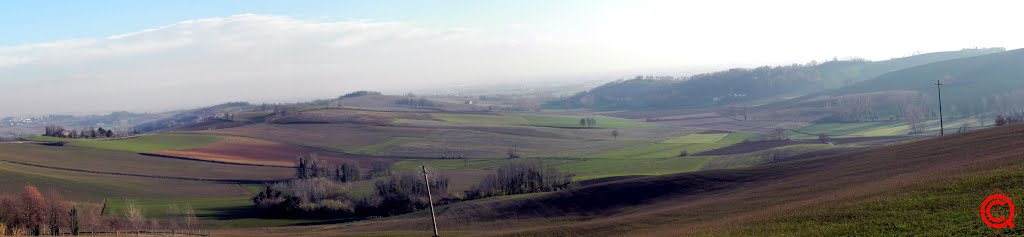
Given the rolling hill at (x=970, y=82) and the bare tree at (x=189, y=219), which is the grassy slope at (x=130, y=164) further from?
the rolling hill at (x=970, y=82)

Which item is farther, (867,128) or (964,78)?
(964,78)

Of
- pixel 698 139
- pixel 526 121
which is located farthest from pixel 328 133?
pixel 698 139

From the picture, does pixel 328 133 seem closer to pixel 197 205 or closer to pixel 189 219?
pixel 197 205

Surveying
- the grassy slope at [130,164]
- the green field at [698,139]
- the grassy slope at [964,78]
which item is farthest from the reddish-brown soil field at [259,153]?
the grassy slope at [964,78]

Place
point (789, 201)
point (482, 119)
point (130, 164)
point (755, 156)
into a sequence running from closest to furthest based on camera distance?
point (789, 201), point (755, 156), point (130, 164), point (482, 119)

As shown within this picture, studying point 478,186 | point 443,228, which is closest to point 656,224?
point 443,228

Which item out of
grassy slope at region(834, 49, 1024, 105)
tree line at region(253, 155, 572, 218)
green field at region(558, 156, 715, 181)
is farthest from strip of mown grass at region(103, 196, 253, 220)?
Result: grassy slope at region(834, 49, 1024, 105)

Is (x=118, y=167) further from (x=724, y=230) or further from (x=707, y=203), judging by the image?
(x=724, y=230)

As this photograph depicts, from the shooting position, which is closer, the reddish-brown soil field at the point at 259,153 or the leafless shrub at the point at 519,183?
the leafless shrub at the point at 519,183
